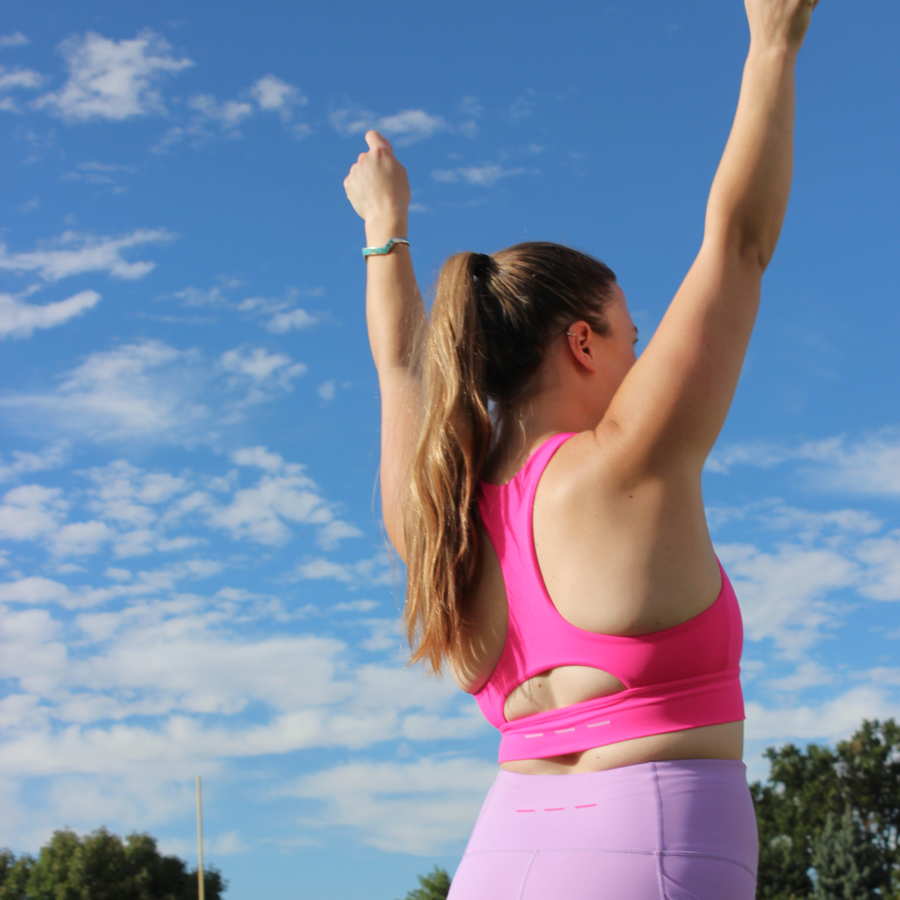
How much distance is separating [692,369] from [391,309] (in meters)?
1.19

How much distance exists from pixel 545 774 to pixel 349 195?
181cm

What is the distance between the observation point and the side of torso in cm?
147

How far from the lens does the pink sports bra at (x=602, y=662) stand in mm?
1480

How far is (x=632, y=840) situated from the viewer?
1415 millimetres

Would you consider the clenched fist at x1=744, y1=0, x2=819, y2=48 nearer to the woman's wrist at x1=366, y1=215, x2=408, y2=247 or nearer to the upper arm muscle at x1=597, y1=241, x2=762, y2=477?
the upper arm muscle at x1=597, y1=241, x2=762, y2=477

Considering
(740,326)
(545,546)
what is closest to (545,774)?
(545,546)

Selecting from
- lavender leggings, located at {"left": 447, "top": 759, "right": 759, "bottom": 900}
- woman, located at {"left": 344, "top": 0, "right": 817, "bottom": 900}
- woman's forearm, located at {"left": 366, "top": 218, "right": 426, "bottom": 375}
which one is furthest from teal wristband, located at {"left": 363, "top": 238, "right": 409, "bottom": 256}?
lavender leggings, located at {"left": 447, "top": 759, "right": 759, "bottom": 900}

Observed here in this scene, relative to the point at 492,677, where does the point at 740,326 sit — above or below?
above

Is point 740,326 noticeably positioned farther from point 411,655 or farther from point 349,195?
point 349,195

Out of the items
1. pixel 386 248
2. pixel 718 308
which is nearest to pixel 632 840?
pixel 718 308

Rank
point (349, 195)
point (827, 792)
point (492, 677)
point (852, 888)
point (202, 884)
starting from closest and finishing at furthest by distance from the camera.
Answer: point (492, 677) → point (349, 195) → point (202, 884) → point (852, 888) → point (827, 792)

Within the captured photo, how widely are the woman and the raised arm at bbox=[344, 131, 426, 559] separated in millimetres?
424

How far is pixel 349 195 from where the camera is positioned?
273 cm

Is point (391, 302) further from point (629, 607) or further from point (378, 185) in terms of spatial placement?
point (629, 607)
